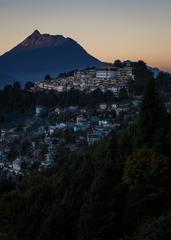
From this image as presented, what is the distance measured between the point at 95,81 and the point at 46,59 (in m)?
93.6

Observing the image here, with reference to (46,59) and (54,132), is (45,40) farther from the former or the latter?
(54,132)

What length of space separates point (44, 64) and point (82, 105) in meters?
110

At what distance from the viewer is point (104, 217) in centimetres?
1514

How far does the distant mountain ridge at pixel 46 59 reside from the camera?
167375 millimetres

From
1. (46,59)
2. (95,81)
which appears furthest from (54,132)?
(46,59)

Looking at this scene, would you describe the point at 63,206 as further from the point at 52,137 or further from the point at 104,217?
the point at 52,137

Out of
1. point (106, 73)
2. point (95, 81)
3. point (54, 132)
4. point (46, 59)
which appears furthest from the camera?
point (46, 59)

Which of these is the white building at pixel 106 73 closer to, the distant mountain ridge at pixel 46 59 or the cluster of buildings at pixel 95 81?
the cluster of buildings at pixel 95 81

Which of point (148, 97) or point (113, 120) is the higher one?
point (148, 97)

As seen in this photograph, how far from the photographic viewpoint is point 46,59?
558 ft

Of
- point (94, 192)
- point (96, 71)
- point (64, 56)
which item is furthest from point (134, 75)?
point (64, 56)

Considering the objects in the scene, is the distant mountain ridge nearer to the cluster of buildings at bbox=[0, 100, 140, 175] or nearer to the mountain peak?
the mountain peak

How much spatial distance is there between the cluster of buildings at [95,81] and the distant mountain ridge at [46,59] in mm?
80930

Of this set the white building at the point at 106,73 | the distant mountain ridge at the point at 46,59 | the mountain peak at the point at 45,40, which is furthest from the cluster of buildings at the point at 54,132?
the distant mountain ridge at the point at 46,59
